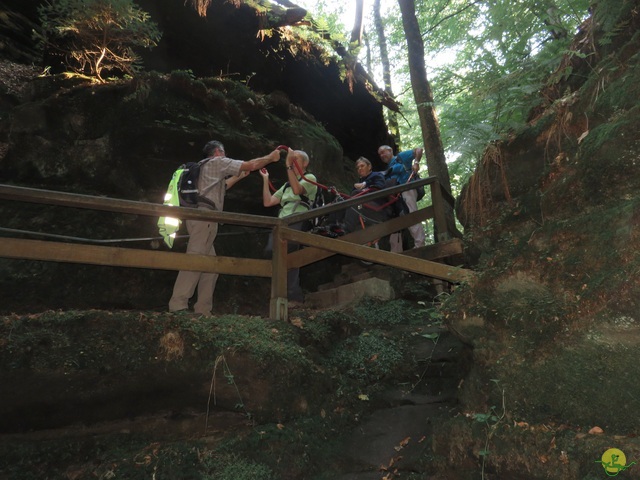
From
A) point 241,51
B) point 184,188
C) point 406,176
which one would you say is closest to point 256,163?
point 184,188

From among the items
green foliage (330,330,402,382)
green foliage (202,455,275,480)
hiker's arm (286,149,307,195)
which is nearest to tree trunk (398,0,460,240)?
hiker's arm (286,149,307,195)

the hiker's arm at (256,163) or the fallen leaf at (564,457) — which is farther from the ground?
the hiker's arm at (256,163)

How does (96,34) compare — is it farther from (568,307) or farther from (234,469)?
(568,307)

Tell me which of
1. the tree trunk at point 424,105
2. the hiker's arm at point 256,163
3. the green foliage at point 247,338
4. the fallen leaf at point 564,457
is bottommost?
the fallen leaf at point 564,457

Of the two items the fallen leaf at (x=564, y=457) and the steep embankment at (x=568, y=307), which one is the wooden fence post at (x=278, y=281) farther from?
the fallen leaf at (x=564, y=457)

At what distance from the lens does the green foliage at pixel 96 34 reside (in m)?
7.96

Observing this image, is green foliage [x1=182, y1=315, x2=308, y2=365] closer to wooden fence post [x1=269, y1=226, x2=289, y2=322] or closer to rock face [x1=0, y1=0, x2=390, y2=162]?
wooden fence post [x1=269, y1=226, x2=289, y2=322]

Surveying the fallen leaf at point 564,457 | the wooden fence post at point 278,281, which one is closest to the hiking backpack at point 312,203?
the wooden fence post at point 278,281

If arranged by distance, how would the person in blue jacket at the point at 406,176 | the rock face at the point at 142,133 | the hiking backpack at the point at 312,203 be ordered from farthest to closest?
the person in blue jacket at the point at 406,176 → the hiking backpack at the point at 312,203 → the rock face at the point at 142,133

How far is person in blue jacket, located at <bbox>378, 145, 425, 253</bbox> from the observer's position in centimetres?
827

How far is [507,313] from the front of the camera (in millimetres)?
3904

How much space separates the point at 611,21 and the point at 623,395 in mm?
4671

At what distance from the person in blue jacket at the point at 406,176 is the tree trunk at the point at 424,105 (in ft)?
2.90

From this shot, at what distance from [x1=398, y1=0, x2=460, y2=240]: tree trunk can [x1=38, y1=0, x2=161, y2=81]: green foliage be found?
596cm
